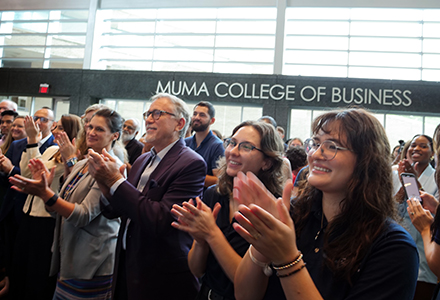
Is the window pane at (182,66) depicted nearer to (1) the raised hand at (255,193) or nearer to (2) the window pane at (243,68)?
(2) the window pane at (243,68)

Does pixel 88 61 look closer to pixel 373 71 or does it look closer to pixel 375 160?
pixel 373 71

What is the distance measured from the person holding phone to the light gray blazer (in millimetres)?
2449

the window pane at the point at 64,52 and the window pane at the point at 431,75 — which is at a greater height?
the window pane at the point at 64,52

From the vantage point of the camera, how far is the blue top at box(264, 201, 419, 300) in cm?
118

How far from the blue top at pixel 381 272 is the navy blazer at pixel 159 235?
1.01m

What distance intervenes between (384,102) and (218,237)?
9593mm

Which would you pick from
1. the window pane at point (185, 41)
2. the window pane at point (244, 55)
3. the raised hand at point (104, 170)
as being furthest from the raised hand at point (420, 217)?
the window pane at point (185, 41)

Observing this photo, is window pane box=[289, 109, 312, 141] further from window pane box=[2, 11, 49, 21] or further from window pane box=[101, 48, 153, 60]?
window pane box=[2, 11, 49, 21]

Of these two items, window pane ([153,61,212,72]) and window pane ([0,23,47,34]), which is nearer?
window pane ([153,61,212,72])

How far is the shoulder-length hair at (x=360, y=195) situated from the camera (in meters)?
1.28

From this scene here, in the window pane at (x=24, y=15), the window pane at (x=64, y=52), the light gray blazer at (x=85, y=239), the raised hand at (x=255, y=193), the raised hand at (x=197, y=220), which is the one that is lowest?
the light gray blazer at (x=85, y=239)

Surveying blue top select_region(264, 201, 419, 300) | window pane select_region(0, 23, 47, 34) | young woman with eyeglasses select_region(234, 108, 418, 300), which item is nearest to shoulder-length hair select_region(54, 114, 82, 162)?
young woman with eyeglasses select_region(234, 108, 418, 300)

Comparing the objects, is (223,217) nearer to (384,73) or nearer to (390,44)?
(384,73)

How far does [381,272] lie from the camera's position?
3.91ft
